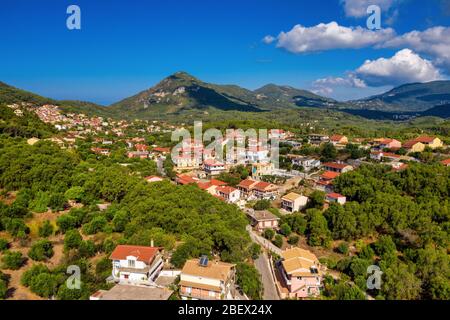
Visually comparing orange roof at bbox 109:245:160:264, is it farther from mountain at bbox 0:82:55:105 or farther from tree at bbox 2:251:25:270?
mountain at bbox 0:82:55:105

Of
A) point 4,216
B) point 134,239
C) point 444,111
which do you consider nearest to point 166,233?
point 134,239

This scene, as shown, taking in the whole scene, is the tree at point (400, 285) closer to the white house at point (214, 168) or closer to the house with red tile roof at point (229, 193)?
the house with red tile roof at point (229, 193)

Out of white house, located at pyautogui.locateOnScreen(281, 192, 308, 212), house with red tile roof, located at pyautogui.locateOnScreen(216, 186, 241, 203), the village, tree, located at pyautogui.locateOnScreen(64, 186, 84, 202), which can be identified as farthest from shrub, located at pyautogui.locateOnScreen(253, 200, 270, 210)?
tree, located at pyautogui.locateOnScreen(64, 186, 84, 202)

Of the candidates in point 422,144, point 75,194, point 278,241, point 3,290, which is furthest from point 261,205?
point 422,144

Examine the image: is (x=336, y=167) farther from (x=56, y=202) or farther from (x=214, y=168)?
(x=56, y=202)
